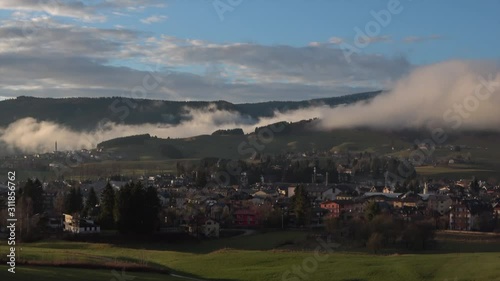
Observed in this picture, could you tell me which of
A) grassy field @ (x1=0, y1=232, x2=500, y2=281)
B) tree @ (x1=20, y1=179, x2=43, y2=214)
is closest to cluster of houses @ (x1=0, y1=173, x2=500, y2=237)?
tree @ (x1=20, y1=179, x2=43, y2=214)

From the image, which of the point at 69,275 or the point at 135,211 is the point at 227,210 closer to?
the point at 135,211

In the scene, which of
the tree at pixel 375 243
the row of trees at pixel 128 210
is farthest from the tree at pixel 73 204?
the tree at pixel 375 243

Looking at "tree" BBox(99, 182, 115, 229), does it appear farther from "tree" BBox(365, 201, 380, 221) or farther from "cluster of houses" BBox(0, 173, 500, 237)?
"tree" BBox(365, 201, 380, 221)

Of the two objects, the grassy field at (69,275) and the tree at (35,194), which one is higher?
the tree at (35,194)

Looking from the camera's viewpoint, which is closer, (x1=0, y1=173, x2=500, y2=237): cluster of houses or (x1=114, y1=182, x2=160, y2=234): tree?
(x1=114, y1=182, x2=160, y2=234): tree

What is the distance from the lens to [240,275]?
41.6 metres

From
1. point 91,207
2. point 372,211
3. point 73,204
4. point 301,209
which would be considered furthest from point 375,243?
point 73,204

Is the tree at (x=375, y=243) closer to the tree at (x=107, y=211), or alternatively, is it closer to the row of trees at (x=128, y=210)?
the row of trees at (x=128, y=210)

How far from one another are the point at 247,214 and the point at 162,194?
2821 cm

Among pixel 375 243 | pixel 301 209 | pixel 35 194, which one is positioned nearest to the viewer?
pixel 375 243

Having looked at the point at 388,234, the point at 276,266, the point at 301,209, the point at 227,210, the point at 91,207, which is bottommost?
the point at 276,266

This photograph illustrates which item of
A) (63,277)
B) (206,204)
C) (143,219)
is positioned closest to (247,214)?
(206,204)

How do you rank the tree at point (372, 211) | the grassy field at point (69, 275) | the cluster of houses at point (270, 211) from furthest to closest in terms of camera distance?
the cluster of houses at point (270, 211), the tree at point (372, 211), the grassy field at point (69, 275)

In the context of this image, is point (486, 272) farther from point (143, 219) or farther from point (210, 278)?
point (143, 219)
